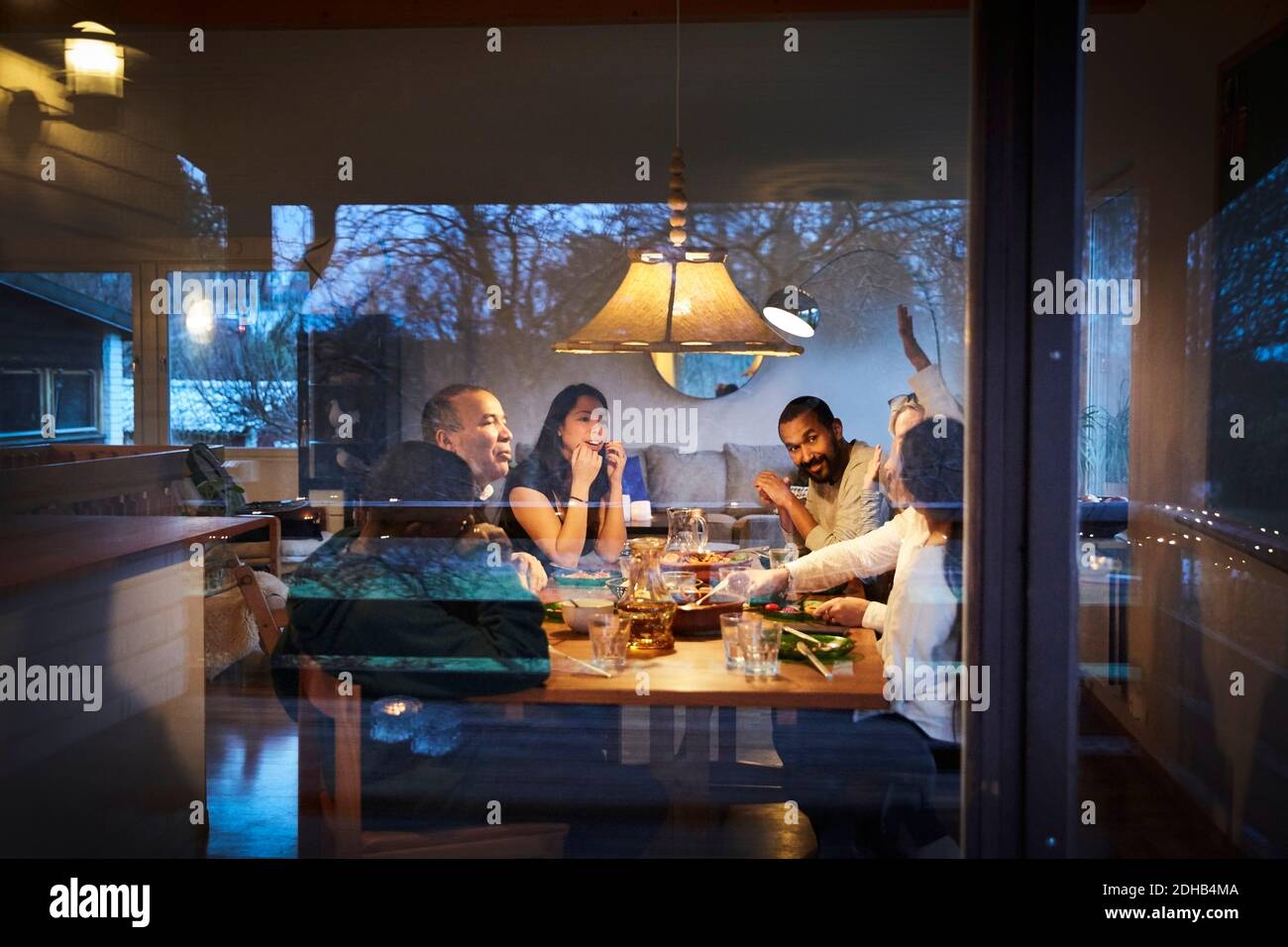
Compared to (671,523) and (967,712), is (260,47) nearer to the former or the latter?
(671,523)

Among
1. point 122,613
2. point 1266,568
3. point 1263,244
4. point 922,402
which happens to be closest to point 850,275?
point 922,402

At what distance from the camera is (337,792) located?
234cm

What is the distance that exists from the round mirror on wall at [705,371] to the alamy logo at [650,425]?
6cm

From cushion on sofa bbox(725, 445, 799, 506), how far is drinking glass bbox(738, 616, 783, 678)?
0.38 meters

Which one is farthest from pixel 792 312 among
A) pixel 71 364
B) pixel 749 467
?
pixel 71 364

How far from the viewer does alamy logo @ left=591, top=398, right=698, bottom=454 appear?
2430mm

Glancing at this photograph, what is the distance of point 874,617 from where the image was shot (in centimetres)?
239

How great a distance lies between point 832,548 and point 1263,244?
1.09 metres

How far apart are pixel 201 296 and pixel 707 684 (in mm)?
1320

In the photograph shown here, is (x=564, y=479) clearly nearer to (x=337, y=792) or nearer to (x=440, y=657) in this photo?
(x=440, y=657)

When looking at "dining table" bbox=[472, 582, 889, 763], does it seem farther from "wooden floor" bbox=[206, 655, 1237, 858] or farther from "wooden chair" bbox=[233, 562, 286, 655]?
"wooden chair" bbox=[233, 562, 286, 655]

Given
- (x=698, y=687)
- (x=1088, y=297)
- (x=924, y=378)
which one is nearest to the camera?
(x=698, y=687)

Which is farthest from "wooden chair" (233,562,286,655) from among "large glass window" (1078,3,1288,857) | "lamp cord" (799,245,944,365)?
"large glass window" (1078,3,1288,857)
